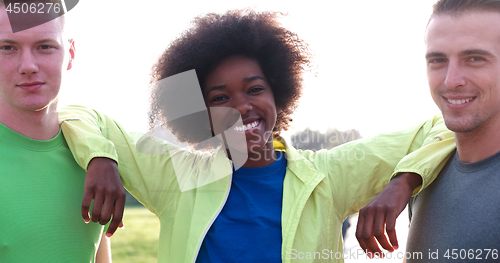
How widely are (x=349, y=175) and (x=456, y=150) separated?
0.56m

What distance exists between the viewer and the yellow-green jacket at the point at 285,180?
2.53m

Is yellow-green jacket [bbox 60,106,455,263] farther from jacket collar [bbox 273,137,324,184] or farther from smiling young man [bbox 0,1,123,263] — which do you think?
smiling young man [bbox 0,1,123,263]

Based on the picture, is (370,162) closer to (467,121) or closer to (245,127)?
(467,121)

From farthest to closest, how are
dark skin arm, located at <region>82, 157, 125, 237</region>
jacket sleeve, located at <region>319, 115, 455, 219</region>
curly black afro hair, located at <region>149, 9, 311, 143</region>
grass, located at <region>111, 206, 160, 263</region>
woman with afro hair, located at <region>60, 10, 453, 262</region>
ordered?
1. grass, located at <region>111, 206, 160, 263</region>
2. curly black afro hair, located at <region>149, 9, 311, 143</region>
3. jacket sleeve, located at <region>319, 115, 455, 219</region>
4. woman with afro hair, located at <region>60, 10, 453, 262</region>
5. dark skin arm, located at <region>82, 157, 125, 237</region>

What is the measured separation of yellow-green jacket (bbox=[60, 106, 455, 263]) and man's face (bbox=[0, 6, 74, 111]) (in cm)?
27

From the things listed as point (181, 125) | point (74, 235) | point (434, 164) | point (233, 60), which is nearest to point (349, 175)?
point (434, 164)

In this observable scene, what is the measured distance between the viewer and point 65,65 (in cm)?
259

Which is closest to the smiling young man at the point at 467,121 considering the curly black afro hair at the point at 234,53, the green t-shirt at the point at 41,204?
the curly black afro hair at the point at 234,53

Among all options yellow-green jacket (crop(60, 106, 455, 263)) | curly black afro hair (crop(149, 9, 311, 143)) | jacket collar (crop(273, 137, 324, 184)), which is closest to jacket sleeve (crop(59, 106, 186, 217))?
yellow-green jacket (crop(60, 106, 455, 263))

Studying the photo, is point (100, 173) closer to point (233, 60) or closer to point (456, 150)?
point (233, 60)

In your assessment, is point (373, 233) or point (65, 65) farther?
point (65, 65)

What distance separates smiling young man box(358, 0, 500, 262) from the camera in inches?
83.5

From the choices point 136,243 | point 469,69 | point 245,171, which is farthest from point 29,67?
point 136,243

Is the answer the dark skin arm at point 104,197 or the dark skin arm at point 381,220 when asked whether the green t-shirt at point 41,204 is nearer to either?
the dark skin arm at point 104,197
